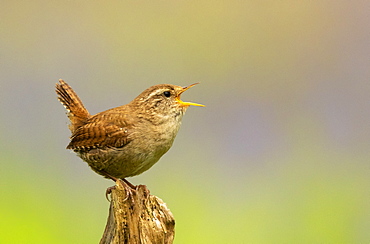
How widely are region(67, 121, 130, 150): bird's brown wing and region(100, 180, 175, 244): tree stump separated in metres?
0.49

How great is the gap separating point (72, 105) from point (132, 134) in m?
0.85

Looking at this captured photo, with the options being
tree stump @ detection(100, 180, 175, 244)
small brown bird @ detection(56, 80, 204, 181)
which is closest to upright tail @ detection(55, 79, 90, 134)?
small brown bird @ detection(56, 80, 204, 181)

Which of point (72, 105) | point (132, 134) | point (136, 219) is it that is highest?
point (72, 105)

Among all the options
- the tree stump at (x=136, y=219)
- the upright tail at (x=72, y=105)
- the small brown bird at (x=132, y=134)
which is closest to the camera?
the tree stump at (x=136, y=219)

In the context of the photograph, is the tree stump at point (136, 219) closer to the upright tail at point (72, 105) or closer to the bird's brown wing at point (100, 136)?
the bird's brown wing at point (100, 136)

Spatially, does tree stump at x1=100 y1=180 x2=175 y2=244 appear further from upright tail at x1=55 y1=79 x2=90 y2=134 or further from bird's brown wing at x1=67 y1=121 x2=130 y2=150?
upright tail at x1=55 y1=79 x2=90 y2=134

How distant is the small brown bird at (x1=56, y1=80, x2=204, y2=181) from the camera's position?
3.18m

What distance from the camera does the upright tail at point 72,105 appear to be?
371cm

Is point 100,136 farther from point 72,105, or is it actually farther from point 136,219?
point 136,219

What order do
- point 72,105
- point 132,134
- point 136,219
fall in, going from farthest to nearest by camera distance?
1. point 72,105
2. point 132,134
3. point 136,219

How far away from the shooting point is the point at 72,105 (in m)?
3.84

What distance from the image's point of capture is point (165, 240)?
9.06 ft

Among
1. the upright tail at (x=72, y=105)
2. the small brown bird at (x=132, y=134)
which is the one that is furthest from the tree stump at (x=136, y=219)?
Result: the upright tail at (x=72, y=105)

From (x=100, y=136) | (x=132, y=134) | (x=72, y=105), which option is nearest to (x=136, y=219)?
(x=132, y=134)
